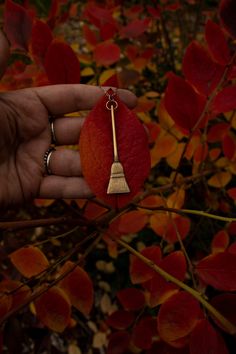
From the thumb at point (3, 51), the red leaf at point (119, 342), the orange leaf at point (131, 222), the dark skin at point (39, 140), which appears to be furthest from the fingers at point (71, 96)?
the red leaf at point (119, 342)

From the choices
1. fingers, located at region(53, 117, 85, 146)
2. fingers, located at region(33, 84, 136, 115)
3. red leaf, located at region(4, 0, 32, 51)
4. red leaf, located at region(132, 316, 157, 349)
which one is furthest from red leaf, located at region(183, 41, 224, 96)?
red leaf, located at region(132, 316, 157, 349)

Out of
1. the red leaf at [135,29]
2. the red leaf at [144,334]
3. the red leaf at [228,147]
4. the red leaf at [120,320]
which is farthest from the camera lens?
the red leaf at [135,29]

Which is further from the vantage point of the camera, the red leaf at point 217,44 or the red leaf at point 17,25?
the red leaf at point 17,25

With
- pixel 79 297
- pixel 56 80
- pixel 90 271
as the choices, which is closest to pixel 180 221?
pixel 79 297

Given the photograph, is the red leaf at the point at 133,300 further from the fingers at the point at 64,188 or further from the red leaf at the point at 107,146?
the red leaf at the point at 107,146

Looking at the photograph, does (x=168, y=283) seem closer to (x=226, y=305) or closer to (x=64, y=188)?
(x=226, y=305)

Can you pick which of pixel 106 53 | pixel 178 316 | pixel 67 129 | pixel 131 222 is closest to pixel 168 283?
pixel 178 316
